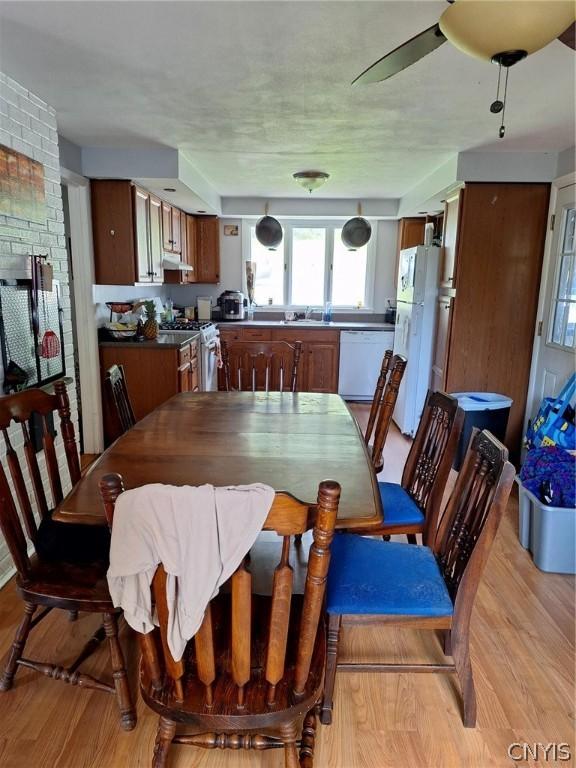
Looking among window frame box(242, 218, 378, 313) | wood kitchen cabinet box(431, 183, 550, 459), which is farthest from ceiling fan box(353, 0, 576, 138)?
window frame box(242, 218, 378, 313)

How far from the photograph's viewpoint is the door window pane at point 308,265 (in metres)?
5.80

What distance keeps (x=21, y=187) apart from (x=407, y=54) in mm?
1826

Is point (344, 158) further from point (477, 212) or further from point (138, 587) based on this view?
point (138, 587)

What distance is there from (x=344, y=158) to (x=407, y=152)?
0.45 meters

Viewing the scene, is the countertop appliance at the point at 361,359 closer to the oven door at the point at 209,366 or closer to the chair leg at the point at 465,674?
the oven door at the point at 209,366

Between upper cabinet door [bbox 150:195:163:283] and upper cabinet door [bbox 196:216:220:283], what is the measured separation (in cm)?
138

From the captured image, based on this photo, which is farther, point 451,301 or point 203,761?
point 451,301

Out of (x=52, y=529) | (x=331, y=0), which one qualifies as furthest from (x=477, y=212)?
(x=52, y=529)

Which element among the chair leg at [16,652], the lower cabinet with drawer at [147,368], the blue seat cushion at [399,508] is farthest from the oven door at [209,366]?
the chair leg at [16,652]

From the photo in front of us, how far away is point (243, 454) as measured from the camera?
5.57 feet

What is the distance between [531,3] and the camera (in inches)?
39.6

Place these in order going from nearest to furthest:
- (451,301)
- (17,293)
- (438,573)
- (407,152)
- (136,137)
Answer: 1. (438,573)
2. (17,293)
3. (136,137)
4. (407,152)
5. (451,301)

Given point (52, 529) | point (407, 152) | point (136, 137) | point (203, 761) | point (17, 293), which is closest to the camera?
point (203, 761)

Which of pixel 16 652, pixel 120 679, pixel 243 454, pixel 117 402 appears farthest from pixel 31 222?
pixel 120 679
